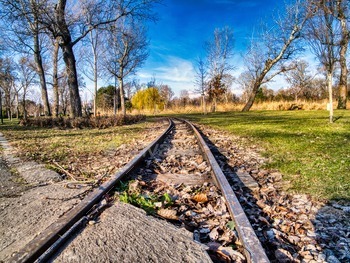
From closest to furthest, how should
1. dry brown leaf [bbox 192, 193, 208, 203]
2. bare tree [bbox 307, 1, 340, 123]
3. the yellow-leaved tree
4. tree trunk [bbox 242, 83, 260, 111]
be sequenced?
dry brown leaf [bbox 192, 193, 208, 203], bare tree [bbox 307, 1, 340, 123], tree trunk [bbox 242, 83, 260, 111], the yellow-leaved tree

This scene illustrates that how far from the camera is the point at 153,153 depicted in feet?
13.3

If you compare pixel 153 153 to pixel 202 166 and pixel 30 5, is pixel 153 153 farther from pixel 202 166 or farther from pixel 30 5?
pixel 30 5

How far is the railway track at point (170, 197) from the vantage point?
1.20m

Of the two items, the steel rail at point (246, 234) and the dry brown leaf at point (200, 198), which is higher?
the steel rail at point (246, 234)

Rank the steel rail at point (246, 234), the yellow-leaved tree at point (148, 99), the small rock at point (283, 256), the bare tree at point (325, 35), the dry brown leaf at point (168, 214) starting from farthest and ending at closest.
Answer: the yellow-leaved tree at point (148, 99), the bare tree at point (325, 35), the dry brown leaf at point (168, 214), the small rock at point (283, 256), the steel rail at point (246, 234)

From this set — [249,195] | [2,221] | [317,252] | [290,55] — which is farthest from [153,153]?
[290,55]

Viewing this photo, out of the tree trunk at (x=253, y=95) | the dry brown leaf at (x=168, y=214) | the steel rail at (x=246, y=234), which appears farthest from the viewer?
→ the tree trunk at (x=253, y=95)

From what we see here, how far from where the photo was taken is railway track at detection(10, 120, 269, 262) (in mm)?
1198

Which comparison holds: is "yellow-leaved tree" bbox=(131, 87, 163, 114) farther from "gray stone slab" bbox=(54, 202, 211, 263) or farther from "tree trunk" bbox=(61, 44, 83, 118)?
"gray stone slab" bbox=(54, 202, 211, 263)

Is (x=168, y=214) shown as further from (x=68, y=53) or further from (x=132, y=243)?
(x=68, y=53)

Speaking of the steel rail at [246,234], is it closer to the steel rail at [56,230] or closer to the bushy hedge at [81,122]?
the steel rail at [56,230]

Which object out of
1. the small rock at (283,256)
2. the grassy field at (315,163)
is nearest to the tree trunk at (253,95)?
the grassy field at (315,163)

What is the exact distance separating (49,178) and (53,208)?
1.03m

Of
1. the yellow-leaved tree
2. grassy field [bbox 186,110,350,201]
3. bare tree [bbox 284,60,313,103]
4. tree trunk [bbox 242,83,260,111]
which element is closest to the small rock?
grassy field [bbox 186,110,350,201]
